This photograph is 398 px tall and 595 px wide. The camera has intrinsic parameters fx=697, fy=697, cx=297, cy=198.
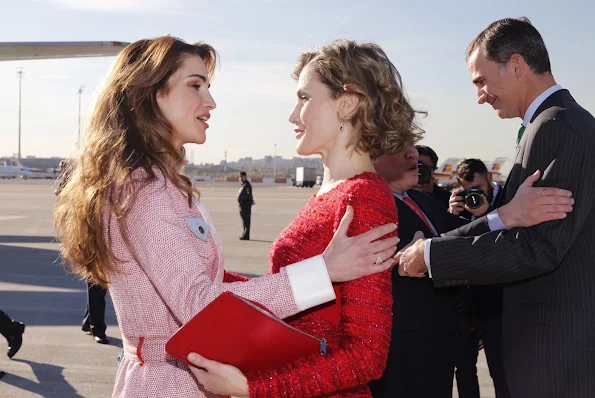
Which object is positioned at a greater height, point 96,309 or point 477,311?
point 477,311

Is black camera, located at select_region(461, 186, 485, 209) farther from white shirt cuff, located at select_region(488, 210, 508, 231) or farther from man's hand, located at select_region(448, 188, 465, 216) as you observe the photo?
white shirt cuff, located at select_region(488, 210, 508, 231)

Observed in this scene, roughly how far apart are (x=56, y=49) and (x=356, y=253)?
24.6 metres

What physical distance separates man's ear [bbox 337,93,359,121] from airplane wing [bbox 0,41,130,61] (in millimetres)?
22171

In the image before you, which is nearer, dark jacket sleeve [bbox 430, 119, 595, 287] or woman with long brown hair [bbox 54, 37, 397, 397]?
woman with long brown hair [bbox 54, 37, 397, 397]

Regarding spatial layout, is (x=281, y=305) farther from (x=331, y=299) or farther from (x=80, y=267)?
(x=80, y=267)

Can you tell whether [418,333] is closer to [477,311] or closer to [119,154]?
[477,311]

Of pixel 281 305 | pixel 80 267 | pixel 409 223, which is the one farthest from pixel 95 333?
pixel 281 305

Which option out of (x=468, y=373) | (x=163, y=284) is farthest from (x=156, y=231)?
(x=468, y=373)

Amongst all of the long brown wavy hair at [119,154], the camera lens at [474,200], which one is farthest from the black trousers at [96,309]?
the long brown wavy hair at [119,154]

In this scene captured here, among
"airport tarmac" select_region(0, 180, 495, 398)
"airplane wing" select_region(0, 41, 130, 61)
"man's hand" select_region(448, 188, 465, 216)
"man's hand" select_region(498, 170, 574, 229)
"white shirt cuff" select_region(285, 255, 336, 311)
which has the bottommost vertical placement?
"airport tarmac" select_region(0, 180, 495, 398)

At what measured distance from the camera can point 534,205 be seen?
2.58 m

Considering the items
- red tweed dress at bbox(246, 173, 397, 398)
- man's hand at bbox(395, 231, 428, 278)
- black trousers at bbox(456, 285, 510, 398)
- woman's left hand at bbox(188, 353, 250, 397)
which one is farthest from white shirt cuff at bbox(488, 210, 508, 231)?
woman's left hand at bbox(188, 353, 250, 397)

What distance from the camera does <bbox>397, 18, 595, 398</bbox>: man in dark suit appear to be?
258 cm

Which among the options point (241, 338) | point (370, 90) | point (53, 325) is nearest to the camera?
point (241, 338)
